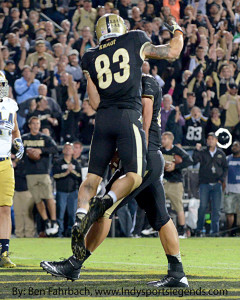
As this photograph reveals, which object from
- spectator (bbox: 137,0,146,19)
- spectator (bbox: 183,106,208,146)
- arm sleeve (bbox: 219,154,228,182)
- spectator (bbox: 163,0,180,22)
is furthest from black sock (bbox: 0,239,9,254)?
spectator (bbox: 163,0,180,22)

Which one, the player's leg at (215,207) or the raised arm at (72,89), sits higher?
the raised arm at (72,89)

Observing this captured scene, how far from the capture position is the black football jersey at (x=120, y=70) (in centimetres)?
583

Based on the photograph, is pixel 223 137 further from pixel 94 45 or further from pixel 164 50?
pixel 164 50

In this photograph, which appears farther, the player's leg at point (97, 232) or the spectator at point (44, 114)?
the spectator at point (44, 114)

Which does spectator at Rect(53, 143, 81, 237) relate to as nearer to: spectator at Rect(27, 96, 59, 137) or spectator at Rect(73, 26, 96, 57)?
spectator at Rect(27, 96, 59, 137)

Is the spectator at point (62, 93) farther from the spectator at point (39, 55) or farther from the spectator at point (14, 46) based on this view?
the spectator at point (14, 46)

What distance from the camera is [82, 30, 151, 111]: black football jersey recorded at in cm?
583

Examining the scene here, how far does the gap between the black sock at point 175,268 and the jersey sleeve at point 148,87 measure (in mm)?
1300

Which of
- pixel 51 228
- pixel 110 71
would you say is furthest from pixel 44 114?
pixel 110 71

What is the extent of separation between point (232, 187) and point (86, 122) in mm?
3149

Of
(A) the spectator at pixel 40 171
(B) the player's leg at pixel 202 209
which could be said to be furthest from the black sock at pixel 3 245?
(B) the player's leg at pixel 202 209

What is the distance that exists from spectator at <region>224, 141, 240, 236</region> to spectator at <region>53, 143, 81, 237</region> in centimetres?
301

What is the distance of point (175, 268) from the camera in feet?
19.4

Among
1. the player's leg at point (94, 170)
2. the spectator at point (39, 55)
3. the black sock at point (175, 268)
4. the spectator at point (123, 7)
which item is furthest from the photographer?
the spectator at point (123, 7)
